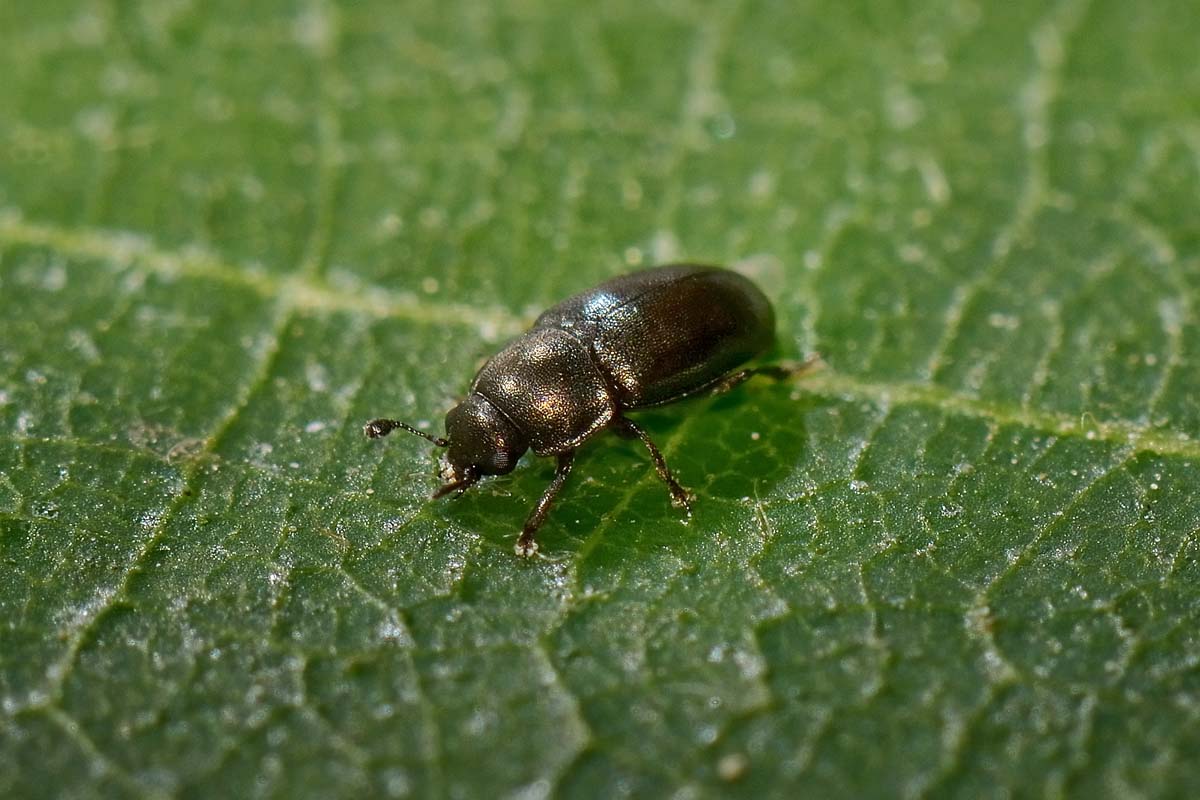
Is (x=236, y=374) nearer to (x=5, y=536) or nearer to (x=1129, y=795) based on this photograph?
(x=5, y=536)

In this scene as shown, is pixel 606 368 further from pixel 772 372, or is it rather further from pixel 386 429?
pixel 386 429

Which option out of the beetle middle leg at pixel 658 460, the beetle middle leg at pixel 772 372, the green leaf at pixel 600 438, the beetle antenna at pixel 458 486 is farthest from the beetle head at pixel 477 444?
the beetle middle leg at pixel 772 372

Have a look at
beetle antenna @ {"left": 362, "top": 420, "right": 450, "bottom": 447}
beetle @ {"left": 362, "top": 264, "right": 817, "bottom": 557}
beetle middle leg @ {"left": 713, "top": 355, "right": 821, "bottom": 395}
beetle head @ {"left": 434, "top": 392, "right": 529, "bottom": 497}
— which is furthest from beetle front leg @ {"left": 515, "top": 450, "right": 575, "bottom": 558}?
beetle middle leg @ {"left": 713, "top": 355, "right": 821, "bottom": 395}

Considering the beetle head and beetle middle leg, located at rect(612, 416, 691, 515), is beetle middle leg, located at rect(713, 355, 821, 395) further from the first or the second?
the beetle head

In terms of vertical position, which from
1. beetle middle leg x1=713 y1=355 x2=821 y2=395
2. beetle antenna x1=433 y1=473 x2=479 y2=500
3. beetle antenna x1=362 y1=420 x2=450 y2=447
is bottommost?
beetle antenna x1=433 y1=473 x2=479 y2=500

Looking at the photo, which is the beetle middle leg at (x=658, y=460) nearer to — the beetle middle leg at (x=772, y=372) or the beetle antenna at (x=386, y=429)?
the beetle middle leg at (x=772, y=372)

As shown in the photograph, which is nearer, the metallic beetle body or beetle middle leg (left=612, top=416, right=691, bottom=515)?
beetle middle leg (left=612, top=416, right=691, bottom=515)
